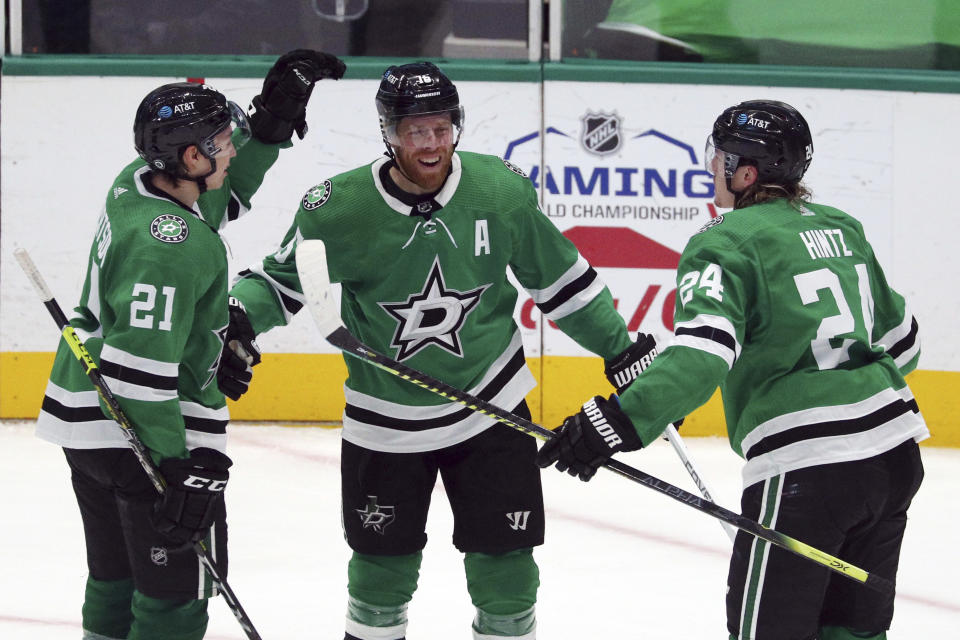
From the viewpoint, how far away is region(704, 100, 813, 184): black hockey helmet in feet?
7.40

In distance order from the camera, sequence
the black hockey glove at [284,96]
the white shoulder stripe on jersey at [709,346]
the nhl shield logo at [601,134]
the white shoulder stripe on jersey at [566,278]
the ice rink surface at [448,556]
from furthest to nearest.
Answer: the nhl shield logo at [601,134] → the ice rink surface at [448,556] → the black hockey glove at [284,96] → the white shoulder stripe on jersey at [566,278] → the white shoulder stripe on jersey at [709,346]

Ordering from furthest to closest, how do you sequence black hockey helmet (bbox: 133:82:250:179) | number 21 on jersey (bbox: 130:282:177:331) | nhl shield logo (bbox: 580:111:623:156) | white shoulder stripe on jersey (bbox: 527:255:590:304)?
1. nhl shield logo (bbox: 580:111:623:156)
2. white shoulder stripe on jersey (bbox: 527:255:590:304)
3. black hockey helmet (bbox: 133:82:250:179)
4. number 21 on jersey (bbox: 130:282:177:331)

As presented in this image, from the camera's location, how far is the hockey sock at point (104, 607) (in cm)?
247

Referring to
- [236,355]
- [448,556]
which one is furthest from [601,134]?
[236,355]

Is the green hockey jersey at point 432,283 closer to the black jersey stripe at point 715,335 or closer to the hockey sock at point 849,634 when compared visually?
the black jersey stripe at point 715,335

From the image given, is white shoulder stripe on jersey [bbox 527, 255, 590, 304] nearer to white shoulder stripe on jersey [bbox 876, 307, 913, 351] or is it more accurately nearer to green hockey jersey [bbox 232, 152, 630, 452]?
green hockey jersey [bbox 232, 152, 630, 452]

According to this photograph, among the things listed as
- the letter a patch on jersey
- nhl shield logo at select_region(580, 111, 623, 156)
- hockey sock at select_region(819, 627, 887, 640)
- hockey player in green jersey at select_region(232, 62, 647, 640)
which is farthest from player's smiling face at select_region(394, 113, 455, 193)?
nhl shield logo at select_region(580, 111, 623, 156)

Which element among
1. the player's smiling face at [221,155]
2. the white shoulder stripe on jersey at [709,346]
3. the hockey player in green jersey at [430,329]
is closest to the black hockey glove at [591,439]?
the white shoulder stripe on jersey at [709,346]

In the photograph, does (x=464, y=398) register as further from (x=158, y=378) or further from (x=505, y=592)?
(x=158, y=378)

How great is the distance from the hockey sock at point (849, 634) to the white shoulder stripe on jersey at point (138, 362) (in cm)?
120

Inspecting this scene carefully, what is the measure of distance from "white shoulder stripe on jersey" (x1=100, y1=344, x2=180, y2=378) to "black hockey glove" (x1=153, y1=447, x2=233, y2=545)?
0.54 ft

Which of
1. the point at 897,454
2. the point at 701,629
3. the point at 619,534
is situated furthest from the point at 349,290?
the point at 619,534

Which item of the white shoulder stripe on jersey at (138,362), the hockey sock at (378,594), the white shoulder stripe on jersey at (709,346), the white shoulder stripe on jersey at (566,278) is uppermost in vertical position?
the white shoulder stripe on jersey at (709,346)

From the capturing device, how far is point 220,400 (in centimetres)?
246
